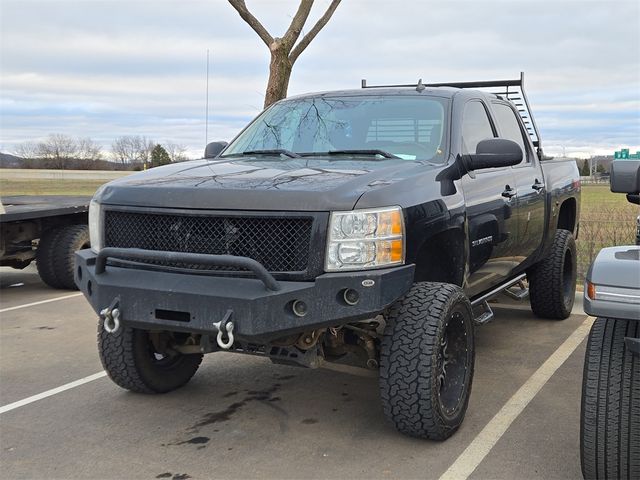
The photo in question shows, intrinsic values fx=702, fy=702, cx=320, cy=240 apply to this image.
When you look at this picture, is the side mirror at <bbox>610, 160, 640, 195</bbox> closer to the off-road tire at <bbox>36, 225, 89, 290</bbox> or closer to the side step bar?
the side step bar

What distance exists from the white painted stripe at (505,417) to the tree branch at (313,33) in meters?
6.80

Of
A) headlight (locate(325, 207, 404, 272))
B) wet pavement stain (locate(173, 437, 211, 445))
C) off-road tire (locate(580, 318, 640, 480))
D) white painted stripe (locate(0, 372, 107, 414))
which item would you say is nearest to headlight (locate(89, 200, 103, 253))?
wet pavement stain (locate(173, 437, 211, 445))

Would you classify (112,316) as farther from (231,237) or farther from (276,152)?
(276,152)

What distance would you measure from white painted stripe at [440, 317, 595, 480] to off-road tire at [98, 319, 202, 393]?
2.06 m

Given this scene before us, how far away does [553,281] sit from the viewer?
649cm

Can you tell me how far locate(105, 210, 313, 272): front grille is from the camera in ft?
11.4

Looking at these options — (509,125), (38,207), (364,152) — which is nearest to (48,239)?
(38,207)

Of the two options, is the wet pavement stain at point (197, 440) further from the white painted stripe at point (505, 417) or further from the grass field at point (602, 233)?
the grass field at point (602, 233)

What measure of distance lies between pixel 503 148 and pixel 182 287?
2.13 metres

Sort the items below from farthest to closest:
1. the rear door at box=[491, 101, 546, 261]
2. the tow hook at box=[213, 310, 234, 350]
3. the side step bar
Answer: the rear door at box=[491, 101, 546, 261]
the side step bar
the tow hook at box=[213, 310, 234, 350]

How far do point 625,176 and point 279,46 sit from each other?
8068mm

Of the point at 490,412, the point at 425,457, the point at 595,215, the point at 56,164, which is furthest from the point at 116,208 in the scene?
the point at 56,164

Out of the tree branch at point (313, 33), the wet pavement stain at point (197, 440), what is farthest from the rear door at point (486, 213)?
the tree branch at point (313, 33)

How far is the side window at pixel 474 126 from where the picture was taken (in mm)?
4746
